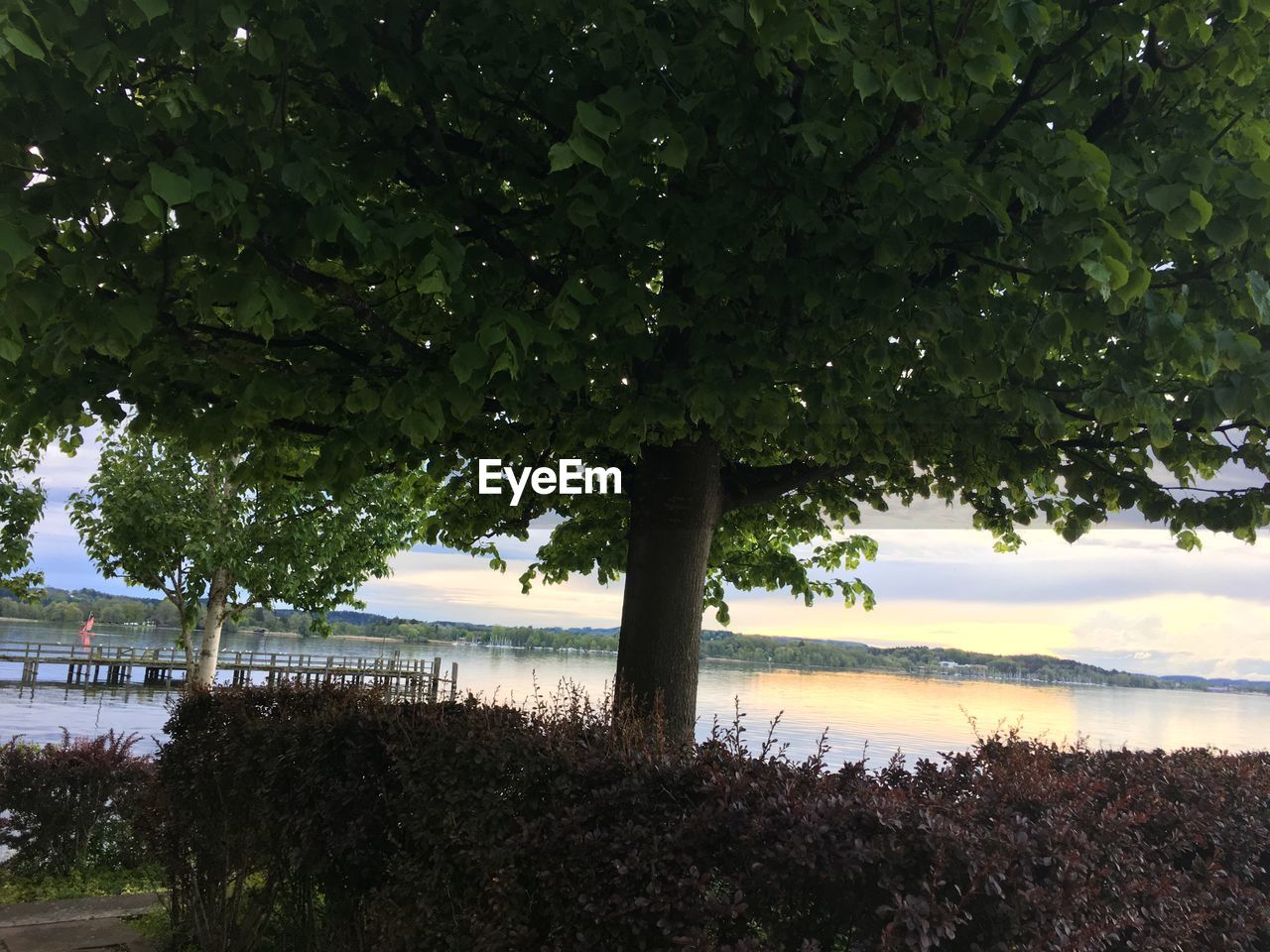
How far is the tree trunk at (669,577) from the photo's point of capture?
563 centimetres

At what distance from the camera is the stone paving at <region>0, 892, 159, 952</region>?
5.64m

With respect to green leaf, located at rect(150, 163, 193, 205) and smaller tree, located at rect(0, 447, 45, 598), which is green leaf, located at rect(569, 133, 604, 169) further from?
smaller tree, located at rect(0, 447, 45, 598)

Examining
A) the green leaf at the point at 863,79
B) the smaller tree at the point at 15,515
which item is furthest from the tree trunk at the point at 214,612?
the green leaf at the point at 863,79

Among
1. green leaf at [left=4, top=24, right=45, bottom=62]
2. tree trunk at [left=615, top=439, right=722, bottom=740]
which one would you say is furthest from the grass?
green leaf at [left=4, top=24, right=45, bottom=62]

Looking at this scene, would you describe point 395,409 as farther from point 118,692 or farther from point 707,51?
point 118,692

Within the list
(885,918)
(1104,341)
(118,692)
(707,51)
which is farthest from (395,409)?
(118,692)

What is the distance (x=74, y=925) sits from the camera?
6.10 meters

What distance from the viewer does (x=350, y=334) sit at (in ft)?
16.6

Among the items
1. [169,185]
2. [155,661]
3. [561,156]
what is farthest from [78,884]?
[155,661]

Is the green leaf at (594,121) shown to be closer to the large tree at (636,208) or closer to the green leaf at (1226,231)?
the large tree at (636,208)

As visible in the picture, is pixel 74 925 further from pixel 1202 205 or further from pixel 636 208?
pixel 1202 205

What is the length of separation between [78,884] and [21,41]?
24.9 feet

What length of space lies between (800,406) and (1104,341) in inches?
67.5

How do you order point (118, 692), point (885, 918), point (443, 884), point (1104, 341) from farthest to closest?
point (118, 692), point (1104, 341), point (443, 884), point (885, 918)
